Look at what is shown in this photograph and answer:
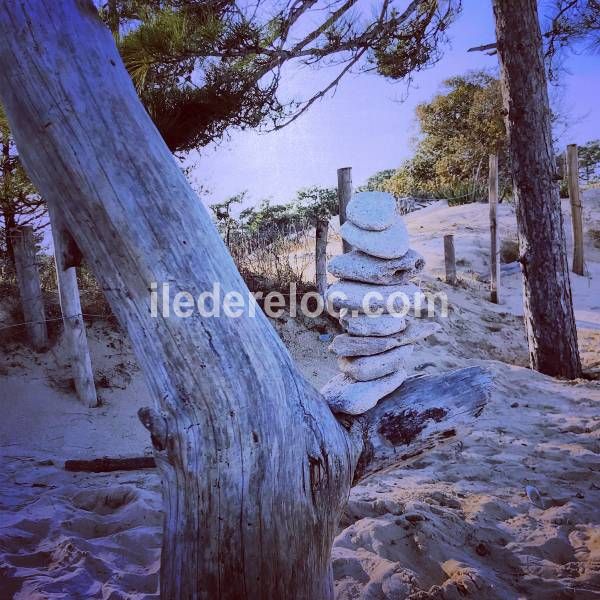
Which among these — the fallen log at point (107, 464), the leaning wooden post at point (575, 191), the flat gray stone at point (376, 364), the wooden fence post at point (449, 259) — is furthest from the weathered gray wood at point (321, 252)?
the leaning wooden post at point (575, 191)

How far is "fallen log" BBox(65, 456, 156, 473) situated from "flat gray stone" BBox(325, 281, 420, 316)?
223 centimetres

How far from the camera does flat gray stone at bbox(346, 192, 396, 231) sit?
8.15ft

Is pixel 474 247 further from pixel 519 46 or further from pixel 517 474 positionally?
pixel 517 474

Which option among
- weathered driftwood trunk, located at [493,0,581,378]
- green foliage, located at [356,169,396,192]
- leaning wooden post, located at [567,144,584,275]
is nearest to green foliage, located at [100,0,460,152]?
weathered driftwood trunk, located at [493,0,581,378]

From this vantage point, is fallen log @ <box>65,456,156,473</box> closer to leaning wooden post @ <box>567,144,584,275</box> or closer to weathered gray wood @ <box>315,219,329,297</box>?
weathered gray wood @ <box>315,219,329,297</box>

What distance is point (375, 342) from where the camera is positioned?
2467 mm

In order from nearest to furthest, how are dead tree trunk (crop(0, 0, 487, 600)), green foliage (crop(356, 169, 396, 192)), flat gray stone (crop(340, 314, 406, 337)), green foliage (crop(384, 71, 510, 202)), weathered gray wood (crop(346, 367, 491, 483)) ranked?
dead tree trunk (crop(0, 0, 487, 600))
weathered gray wood (crop(346, 367, 491, 483))
flat gray stone (crop(340, 314, 406, 337))
green foliage (crop(384, 71, 510, 202))
green foliage (crop(356, 169, 396, 192))

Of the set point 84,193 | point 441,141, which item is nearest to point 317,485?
point 84,193

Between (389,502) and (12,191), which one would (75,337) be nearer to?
(12,191)

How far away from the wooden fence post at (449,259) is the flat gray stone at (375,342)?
241 inches

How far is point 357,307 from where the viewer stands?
2480 mm

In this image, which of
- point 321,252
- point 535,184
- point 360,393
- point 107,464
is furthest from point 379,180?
point 360,393

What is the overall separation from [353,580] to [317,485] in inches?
26.5

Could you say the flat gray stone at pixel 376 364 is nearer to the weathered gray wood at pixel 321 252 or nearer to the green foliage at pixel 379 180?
the weathered gray wood at pixel 321 252
